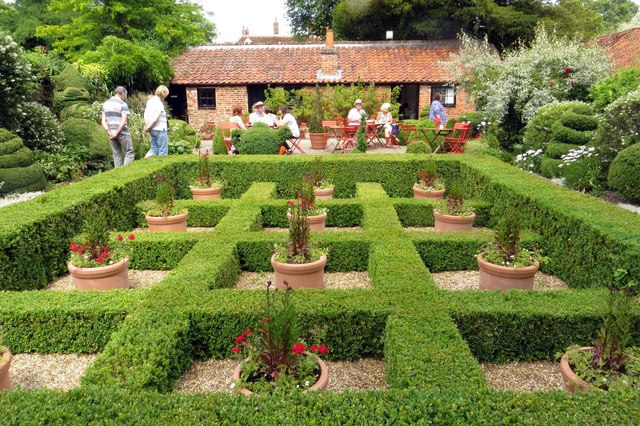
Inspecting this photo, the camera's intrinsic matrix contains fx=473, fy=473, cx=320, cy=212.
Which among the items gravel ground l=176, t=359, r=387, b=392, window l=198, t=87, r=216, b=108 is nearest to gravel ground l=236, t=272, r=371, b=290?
gravel ground l=176, t=359, r=387, b=392

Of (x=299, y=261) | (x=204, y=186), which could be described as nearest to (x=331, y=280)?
(x=299, y=261)

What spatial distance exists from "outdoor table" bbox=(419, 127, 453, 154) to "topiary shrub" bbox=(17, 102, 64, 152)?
32.0 feet

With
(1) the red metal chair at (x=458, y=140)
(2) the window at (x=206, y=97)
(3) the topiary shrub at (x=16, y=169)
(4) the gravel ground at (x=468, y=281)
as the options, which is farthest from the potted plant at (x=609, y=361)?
(2) the window at (x=206, y=97)

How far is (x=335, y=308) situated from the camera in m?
3.88

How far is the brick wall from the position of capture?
22031 millimetres

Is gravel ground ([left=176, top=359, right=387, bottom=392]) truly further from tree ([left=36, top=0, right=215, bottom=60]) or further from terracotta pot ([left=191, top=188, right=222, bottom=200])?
tree ([left=36, top=0, right=215, bottom=60])

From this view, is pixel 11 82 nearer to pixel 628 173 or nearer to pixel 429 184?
pixel 429 184

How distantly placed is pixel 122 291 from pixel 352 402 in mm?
2729

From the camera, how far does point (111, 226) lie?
6805 mm

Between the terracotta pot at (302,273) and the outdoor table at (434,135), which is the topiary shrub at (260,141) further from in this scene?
the terracotta pot at (302,273)

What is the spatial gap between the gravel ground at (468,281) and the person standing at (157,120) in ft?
20.9

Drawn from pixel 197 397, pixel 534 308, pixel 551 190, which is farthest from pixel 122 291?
pixel 551 190

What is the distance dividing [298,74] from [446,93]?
278 inches

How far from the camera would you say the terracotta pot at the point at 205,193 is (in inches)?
336
